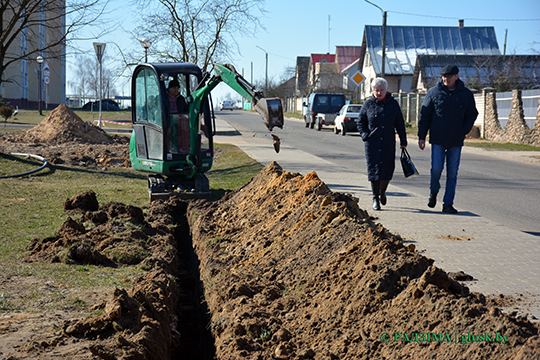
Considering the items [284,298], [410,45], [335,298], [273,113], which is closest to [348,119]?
[273,113]

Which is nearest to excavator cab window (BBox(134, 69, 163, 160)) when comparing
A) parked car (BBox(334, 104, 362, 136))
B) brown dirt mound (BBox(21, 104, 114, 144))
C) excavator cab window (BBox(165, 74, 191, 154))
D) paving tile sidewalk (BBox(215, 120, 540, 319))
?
excavator cab window (BBox(165, 74, 191, 154))

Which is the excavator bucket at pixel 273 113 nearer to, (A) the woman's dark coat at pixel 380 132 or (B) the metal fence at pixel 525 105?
(A) the woman's dark coat at pixel 380 132

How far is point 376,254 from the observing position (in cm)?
400

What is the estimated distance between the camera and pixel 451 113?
8094mm

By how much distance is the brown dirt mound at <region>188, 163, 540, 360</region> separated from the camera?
296 centimetres

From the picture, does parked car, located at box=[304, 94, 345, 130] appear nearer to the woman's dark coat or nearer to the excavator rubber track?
the excavator rubber track

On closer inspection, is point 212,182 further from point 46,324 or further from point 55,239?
point 46,324

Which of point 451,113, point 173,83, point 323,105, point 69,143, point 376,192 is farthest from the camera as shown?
point 323,105

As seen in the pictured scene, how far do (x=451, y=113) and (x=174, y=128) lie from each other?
16.0 ft

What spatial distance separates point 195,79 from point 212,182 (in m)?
2.85

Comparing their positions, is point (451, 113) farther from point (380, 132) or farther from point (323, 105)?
point (323, 105)

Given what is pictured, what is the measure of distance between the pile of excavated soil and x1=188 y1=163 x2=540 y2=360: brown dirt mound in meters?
11.5

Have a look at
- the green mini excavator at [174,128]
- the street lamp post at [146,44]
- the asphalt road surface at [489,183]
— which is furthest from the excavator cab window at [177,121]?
the street lamp post at [146,44]

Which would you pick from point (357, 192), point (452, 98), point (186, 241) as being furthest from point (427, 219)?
point (186, 241)
